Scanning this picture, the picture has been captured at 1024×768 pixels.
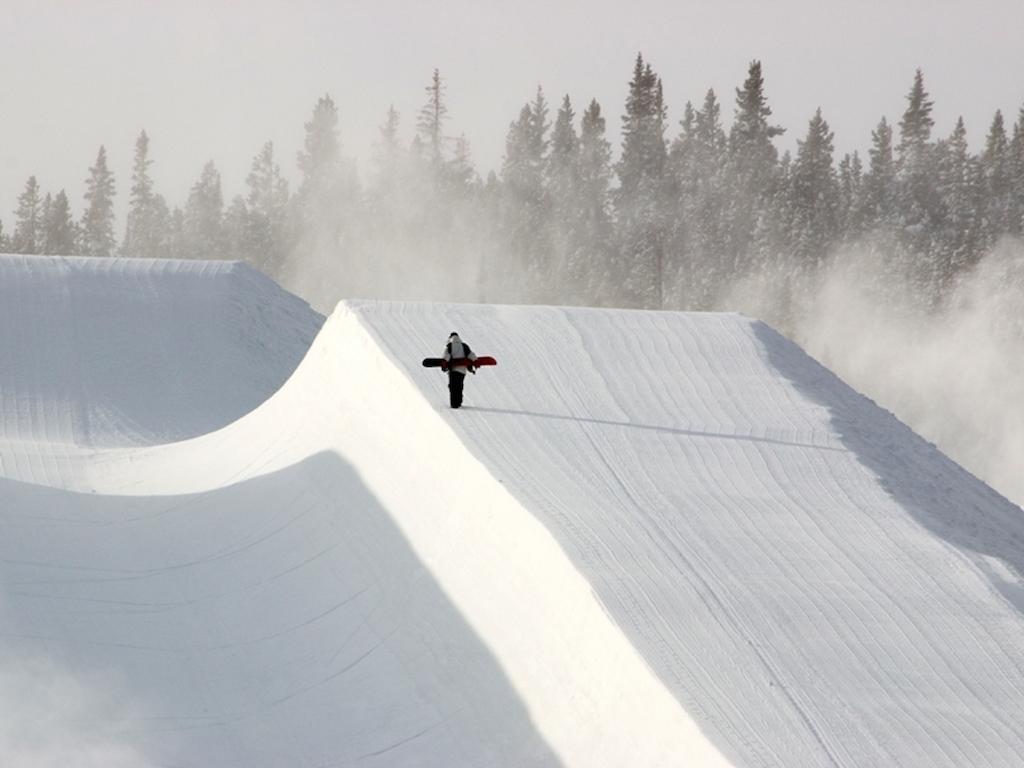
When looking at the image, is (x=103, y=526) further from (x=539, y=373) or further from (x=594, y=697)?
(x=594, y=697)

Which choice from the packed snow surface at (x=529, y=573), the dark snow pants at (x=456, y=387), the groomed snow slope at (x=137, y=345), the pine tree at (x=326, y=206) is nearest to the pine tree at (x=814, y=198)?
the pine tree at (x=326, y=206)

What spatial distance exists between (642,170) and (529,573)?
195 ft

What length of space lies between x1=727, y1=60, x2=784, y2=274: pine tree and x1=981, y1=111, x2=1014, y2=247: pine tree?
9417mm

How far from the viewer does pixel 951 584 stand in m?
11.3

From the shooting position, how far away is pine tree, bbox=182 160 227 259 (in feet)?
260

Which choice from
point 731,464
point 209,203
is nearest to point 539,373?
point 731,464

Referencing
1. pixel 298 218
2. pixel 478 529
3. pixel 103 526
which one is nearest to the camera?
pixel 478 529

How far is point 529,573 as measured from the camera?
36.1 ft

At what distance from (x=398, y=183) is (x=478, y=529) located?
221ft

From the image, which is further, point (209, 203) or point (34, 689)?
point (209, 203)

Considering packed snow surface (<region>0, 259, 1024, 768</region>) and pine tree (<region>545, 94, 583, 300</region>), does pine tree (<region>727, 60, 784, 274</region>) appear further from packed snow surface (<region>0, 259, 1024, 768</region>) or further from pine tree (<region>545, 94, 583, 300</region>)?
packed snow surface (<region>0, 259, 1024, 768</region>)

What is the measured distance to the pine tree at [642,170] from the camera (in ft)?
222

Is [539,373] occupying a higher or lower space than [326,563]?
higher

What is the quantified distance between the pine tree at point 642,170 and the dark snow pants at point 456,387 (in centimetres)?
5344
